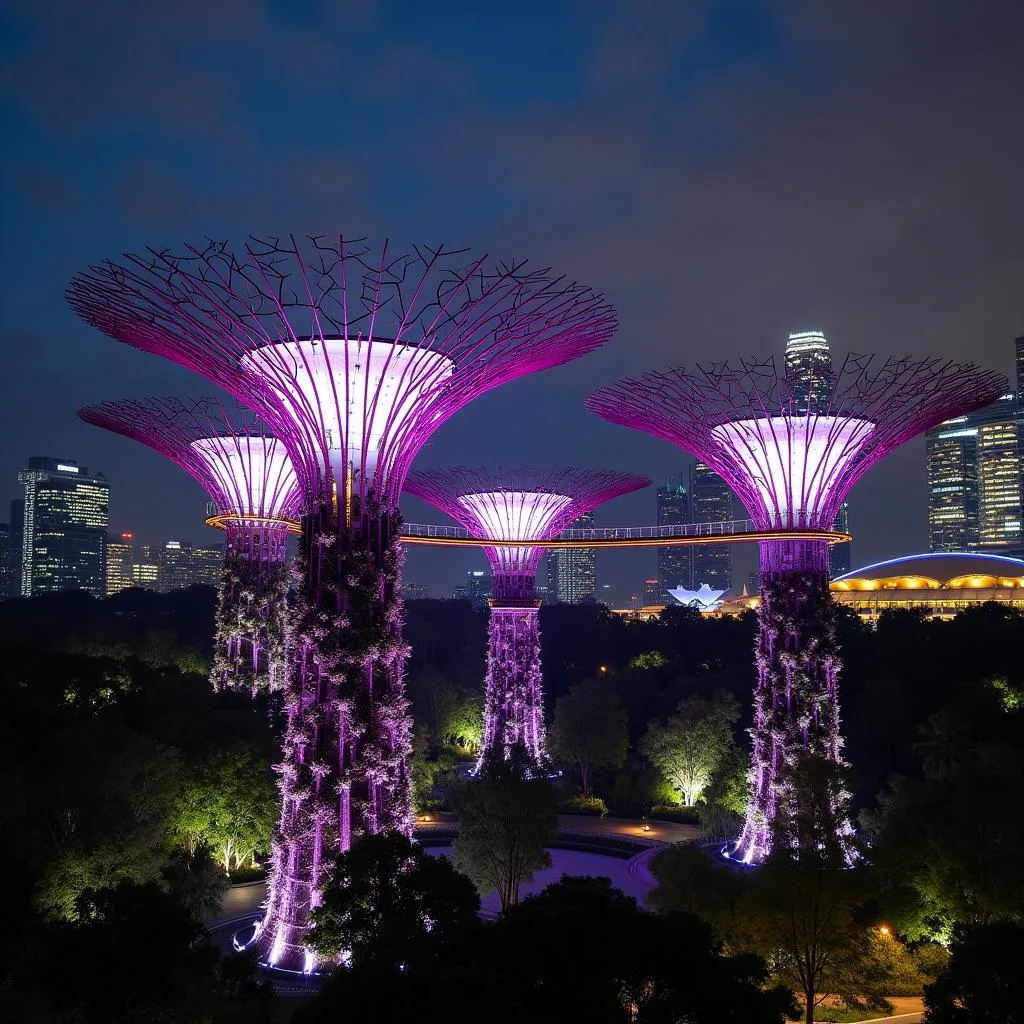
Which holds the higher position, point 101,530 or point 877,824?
point 101,530

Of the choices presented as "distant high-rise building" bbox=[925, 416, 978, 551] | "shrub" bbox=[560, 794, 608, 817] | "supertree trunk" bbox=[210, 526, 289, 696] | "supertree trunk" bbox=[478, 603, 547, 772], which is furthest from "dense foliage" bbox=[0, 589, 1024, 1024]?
"distant high-rise building" bbox=[925, 416, 978, 551]

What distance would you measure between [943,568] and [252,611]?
241ft

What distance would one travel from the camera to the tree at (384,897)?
1518 centimetres

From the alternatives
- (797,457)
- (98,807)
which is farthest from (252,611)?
(797,457)

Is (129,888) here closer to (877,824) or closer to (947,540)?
(877,824)

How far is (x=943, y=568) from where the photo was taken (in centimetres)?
9088

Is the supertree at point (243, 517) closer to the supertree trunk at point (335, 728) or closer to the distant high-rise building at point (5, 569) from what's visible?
the supertree trunk at point (335, 728)

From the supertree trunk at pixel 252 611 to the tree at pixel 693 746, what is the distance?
16313 mm

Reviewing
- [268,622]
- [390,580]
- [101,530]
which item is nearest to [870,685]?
[268,622]

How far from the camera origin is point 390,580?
22391 mm

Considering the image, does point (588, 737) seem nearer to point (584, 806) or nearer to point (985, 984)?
point (584, 806)

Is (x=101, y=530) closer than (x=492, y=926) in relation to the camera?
No

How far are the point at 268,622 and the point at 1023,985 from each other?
99.1ft

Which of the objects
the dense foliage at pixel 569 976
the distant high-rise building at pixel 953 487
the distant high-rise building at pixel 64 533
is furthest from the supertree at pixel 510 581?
the distant high-rise building at pixel 953 487
